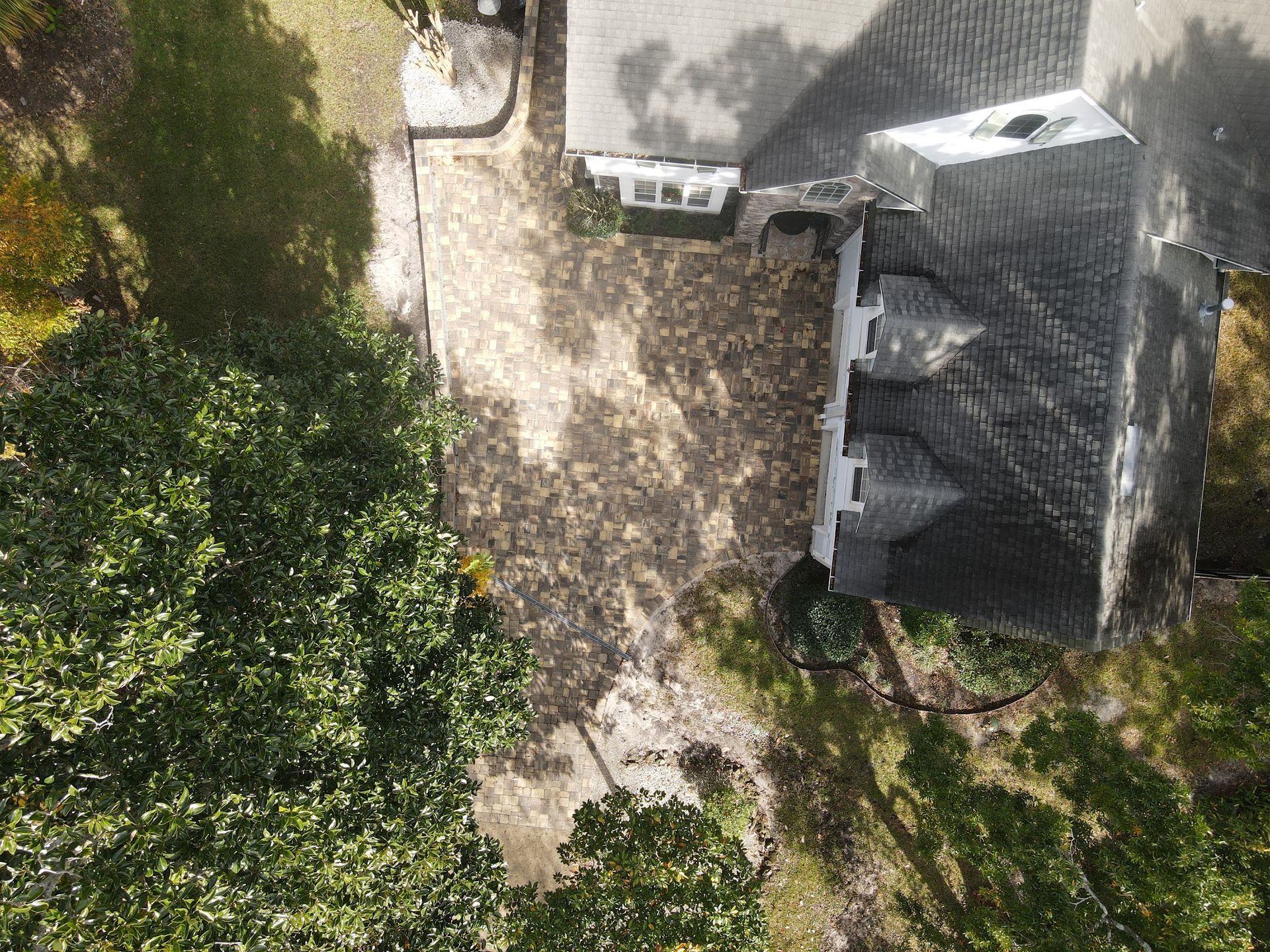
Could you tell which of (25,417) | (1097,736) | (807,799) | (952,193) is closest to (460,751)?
(25,417)

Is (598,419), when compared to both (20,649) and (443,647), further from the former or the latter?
(20,649)

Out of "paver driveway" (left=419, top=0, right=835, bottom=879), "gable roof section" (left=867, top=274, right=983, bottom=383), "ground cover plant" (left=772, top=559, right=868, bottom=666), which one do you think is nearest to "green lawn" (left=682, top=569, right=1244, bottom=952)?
"ground cover plant" (left=772, top=559, right=868, bottom=666)

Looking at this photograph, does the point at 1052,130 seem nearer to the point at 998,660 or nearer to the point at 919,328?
the point at 919,328

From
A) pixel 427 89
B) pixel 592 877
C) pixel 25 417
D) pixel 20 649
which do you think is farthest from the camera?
pixel 427 89

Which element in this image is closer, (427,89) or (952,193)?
(952,193)

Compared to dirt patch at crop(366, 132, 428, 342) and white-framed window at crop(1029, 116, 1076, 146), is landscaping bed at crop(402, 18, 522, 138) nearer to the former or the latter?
dirt patch at crop(366, 132, 428, 342)

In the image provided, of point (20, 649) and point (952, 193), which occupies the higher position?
point (952, 193)

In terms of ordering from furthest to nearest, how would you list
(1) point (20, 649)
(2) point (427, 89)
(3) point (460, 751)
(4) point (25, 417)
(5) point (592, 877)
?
(2) point (427, 89) < (5) point (592, 877) < (3) point (460, 751) < (4) point (25, 417) < (1) point (20, 649)
